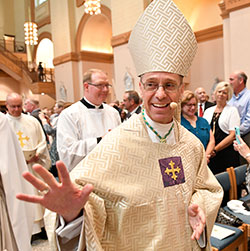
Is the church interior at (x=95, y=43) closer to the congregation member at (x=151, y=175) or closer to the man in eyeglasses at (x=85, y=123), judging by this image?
the man in eyeglasses at (x=85, y=123)

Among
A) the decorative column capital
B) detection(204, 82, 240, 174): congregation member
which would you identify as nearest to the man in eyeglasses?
detection(204, 82, 240, 174): congregation member

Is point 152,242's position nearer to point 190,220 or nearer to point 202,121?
point 190,220

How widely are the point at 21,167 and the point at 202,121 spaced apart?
2264mm

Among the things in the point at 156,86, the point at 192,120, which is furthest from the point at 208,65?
the point at 156,86

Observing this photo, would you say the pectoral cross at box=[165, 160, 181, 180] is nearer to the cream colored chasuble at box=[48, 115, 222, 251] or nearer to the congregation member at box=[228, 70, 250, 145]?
the cream colored chasuble at box=[48, 115, 222, 251]

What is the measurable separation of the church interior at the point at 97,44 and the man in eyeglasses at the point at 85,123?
11.5 ft

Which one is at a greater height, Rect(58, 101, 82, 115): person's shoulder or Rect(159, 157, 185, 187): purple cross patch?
Rect(58, 101, 82, 115): person's shoulder

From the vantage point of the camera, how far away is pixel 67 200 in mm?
1076

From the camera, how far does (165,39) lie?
154 centimetres

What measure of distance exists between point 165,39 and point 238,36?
249 inches

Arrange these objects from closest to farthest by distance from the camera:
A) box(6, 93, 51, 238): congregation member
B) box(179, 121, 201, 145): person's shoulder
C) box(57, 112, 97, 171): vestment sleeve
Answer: box(179, 121, 201, 145): person's shoulder, box(57, 112, 97, 171): vestment sleeve, box(6, 93, 51, 238): congregation member

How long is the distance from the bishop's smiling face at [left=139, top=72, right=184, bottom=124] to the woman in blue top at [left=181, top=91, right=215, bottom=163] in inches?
81.5

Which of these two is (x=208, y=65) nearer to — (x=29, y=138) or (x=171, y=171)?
(x=29, y=138)

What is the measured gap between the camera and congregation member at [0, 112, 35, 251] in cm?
244
